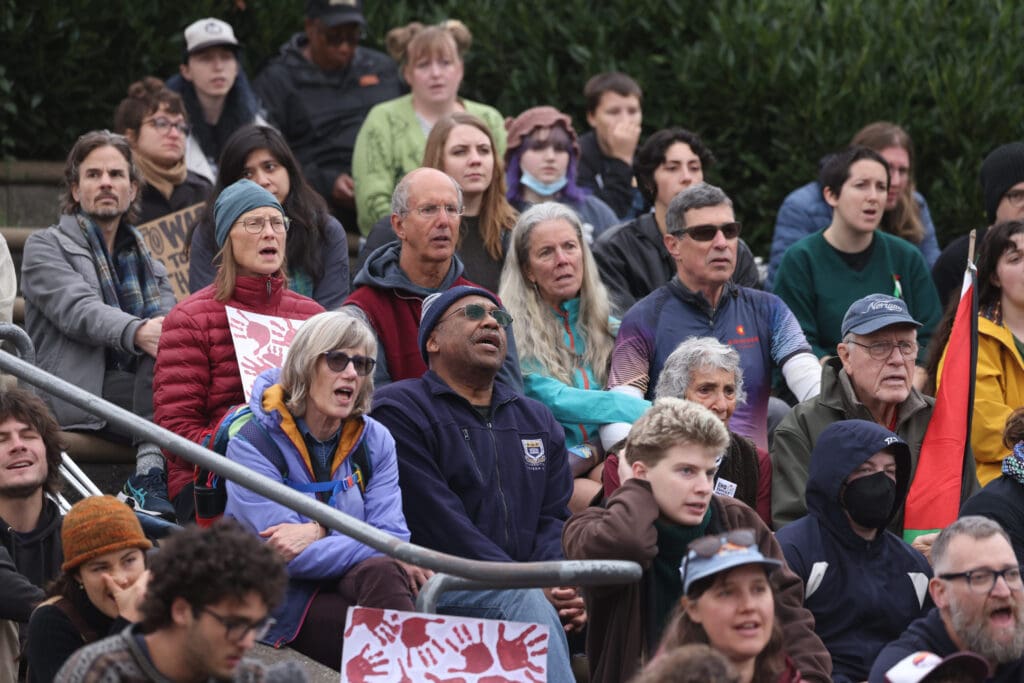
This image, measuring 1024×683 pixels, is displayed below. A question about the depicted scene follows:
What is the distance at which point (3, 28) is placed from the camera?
11.4 m

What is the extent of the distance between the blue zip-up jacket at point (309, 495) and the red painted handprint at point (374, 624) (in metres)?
0.59

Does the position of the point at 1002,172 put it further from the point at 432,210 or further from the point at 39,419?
the point at 39,419

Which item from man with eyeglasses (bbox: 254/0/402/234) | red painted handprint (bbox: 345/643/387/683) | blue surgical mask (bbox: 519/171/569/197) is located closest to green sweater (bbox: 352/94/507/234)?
blue surgical mask (bbox: 519/171/569/197)


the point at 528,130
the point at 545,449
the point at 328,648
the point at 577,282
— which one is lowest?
the point at 328,648

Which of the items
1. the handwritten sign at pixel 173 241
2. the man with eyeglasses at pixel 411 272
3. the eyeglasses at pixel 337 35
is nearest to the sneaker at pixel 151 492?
the man with eyeglasses at pixel 411 272

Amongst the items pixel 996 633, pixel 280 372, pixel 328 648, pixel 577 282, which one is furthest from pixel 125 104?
pixel 996 633

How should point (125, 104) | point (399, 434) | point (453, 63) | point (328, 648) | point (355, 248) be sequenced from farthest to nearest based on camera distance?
point (355, 248), point (453, 63), point (125, 104), point (399, 434), point (328, 648)

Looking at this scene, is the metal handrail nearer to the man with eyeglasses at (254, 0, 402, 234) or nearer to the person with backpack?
the person with backpack

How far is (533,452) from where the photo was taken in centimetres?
718

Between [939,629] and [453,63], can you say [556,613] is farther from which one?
[453,63]

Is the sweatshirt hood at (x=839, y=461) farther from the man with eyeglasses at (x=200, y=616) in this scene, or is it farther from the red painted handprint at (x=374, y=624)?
the man with eyeglasses at (x=200, y=616)

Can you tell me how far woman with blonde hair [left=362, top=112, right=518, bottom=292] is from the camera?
9141 mm

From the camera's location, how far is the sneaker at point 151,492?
7801 millimetres

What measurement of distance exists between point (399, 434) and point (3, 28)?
555 cm
